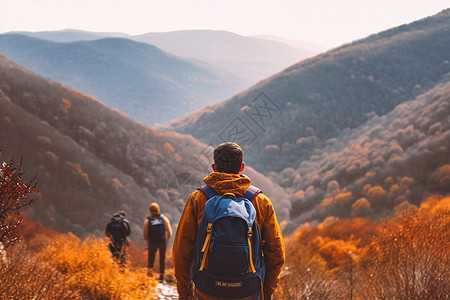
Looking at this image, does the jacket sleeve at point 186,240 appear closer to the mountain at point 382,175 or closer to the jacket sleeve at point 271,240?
the jacket sleeve at point 271,240

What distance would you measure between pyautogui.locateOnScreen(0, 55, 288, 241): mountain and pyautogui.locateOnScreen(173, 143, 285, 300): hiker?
1690cm

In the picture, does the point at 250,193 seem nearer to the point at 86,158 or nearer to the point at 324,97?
the point at 86,158

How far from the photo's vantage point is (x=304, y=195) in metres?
36.9

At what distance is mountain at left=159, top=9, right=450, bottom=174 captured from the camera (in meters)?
57.7

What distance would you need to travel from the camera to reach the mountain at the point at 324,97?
189 ft

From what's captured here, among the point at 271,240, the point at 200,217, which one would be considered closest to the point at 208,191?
the point at 200,217

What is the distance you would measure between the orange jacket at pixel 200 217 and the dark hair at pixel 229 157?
86 mm

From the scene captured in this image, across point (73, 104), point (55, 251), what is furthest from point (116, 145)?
point (55, 251)

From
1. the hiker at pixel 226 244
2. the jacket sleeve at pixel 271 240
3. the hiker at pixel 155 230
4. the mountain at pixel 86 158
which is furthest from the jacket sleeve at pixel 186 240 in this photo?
the mountain at pixel 86 158

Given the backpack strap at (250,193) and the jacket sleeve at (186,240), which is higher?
the backpack strap at (250,193)

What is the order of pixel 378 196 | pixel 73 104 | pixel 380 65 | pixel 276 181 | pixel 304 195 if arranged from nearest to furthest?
pixel 378 196
pixel 73 104
pixel 304 195
pixel 276 181
pixel 380 65

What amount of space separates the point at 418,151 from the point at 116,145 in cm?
2301

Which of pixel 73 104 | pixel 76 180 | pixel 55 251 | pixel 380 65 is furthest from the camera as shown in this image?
pixel 380 65

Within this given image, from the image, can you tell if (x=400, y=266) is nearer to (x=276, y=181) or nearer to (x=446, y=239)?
(x=446, y=239)
